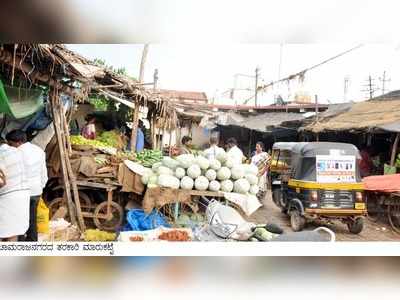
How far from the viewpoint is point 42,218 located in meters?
4.93

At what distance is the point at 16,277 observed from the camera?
4664 millimetres

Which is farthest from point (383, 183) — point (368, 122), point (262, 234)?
point (262, 234)

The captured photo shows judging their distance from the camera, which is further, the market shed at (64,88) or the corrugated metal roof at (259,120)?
the corrugated metal roof at (259,120)

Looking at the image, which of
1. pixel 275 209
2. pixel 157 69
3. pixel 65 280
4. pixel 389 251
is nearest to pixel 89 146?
pixel 157 69

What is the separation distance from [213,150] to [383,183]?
2.12m

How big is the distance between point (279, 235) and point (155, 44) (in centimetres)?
272

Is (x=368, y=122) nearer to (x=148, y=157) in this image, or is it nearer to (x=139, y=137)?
(x=148, y=157)

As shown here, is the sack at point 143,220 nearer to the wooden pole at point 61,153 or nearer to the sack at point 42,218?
the wooden pole at point 61,153

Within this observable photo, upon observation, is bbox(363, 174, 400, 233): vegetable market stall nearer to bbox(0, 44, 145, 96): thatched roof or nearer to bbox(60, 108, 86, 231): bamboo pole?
bbox(0, 44, 145, 96): thatched roof

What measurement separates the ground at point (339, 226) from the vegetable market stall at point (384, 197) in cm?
10

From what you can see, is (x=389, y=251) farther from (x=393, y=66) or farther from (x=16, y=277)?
(x=16, y=277)

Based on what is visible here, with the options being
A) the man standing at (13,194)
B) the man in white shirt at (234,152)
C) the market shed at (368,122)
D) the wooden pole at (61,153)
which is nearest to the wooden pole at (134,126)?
the wooden pole at (61,153)

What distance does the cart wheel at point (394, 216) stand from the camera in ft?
16.8

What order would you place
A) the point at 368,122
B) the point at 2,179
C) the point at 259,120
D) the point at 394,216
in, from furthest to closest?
the point at 259,120 < the point at 368,122 < the point at 394,216 < the point at 2,179
